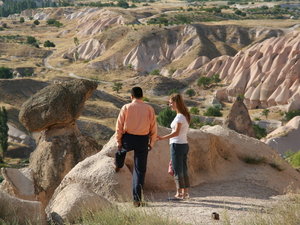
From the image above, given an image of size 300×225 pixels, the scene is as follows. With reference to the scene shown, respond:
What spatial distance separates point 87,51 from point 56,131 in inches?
3222

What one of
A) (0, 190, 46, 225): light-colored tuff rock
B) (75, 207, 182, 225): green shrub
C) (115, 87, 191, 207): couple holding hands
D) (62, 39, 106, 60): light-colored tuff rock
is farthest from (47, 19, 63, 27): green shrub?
(75, 207, 182, 225): green shrub

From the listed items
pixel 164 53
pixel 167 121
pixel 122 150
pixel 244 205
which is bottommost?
pixel 164 53

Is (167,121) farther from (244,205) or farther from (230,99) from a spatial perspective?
(244,205)

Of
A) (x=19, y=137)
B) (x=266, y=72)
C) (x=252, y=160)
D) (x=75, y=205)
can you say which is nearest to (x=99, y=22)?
(x=266, y=72)

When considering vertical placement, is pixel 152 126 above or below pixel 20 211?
above

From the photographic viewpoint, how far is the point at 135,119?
308 inches

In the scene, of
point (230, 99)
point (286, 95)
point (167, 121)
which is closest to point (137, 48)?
point (230, 99)

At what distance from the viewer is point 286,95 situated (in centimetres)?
6356

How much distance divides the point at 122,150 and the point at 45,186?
5.94 meters

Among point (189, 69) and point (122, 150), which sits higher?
point (122, 150)

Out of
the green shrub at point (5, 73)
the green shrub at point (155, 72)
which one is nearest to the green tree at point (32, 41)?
the green shrub at point (155, 72)

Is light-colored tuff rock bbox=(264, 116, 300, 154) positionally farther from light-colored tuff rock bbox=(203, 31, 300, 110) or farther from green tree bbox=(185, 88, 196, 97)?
green tree bbox=(185, 88, 196, 97)

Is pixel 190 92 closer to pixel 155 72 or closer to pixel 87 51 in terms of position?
pixel 155 72

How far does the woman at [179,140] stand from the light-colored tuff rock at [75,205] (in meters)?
1.53
